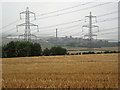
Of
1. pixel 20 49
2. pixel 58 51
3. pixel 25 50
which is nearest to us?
pixel 25 50

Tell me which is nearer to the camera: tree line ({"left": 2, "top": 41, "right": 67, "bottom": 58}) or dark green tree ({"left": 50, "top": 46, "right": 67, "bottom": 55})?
tree line ({"left": 2, "top": 41, "right": 67, "bottom": 58})

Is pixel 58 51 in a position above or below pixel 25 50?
below

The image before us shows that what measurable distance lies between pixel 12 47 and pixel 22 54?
13.5 feet

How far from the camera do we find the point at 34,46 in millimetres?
48000

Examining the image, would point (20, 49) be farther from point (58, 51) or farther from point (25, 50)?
point (58, 51)

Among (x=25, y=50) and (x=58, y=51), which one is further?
(x=58, y=51)

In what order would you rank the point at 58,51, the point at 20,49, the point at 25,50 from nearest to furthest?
1. the point at 25,50
2. the point at 20,49
3. the point at 58,51

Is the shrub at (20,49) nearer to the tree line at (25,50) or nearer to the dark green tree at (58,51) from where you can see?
the tree line at (25,50)

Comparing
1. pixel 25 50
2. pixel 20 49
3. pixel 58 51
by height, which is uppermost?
pixel 20 49

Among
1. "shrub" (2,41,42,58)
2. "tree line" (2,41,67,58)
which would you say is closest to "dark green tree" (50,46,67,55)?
"tree line" (2,41,67,58)

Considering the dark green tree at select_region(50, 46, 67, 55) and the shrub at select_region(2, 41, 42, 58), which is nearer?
the shrub at select_region(2, 41, 42, 58)

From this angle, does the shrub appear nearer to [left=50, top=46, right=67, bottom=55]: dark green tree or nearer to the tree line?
the tree line

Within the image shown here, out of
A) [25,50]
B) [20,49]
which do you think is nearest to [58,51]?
[25,50]

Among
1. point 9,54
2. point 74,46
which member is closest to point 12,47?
point 9,54
